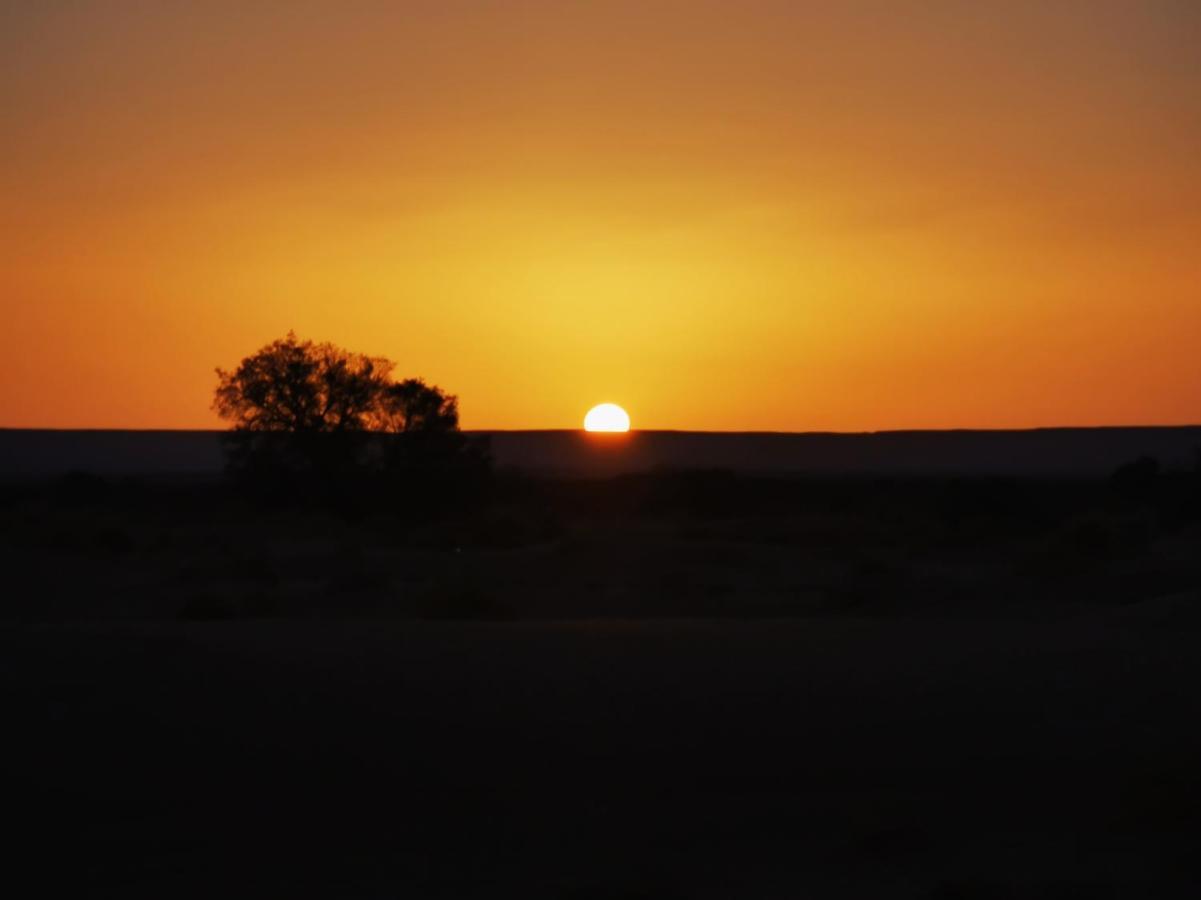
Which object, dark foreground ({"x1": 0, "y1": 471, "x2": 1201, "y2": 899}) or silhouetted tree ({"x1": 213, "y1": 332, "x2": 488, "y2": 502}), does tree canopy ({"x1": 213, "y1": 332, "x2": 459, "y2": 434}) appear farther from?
dark foreground ({"x1": 0, "y1": 471, "x2": 1201, "y2": 899})

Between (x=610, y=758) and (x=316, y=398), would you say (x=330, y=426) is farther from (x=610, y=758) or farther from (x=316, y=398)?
(x=610, y=758)

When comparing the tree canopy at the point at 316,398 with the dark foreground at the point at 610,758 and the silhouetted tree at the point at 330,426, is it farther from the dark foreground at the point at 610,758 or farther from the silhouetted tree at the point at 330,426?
the dark foreground at the point at 610,758

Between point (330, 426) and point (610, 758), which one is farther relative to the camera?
point (330, 426)

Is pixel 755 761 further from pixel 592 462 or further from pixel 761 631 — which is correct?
pixel 592 462

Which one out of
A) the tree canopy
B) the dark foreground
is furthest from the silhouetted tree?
the dark foreground

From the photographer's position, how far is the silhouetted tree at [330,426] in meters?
59.8

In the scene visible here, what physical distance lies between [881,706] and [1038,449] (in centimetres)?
19240

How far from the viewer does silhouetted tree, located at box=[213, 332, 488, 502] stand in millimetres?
59750

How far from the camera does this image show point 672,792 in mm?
12648

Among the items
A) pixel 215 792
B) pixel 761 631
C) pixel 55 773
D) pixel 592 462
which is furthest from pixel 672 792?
pixel 592 462

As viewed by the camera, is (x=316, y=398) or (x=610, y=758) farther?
(x=316, y=398)

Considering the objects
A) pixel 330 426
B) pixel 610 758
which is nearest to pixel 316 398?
pixel 330 426

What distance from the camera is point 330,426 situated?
197 feet

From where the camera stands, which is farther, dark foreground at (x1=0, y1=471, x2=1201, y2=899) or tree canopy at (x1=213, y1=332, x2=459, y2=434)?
tree canopy at (x1=213, y1=332, x2=459, y2=434)
